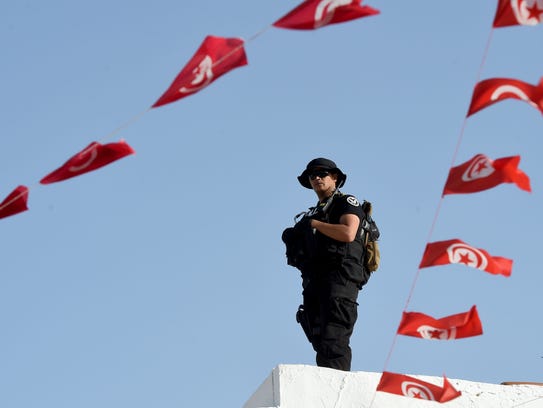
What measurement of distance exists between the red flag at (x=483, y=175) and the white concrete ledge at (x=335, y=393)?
54.4 inches

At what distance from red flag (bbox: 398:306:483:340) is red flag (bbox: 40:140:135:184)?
190 centimetres

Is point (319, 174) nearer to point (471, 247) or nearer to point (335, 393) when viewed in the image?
point (335, 393)

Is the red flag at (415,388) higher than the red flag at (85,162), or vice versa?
the red flag at (85,162)

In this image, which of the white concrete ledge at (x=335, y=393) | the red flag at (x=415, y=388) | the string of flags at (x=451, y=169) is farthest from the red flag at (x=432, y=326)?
the white concrete ledge at (x=335, y=393)

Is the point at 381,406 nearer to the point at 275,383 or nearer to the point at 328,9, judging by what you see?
the point at 275,383

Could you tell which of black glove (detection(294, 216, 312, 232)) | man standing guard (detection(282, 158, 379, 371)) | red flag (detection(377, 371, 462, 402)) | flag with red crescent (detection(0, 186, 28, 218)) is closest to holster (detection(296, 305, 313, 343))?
man standing guard (detection(282, 158, 379, 371))

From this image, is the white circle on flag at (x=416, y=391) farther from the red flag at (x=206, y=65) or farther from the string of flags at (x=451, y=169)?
the red flag at (x=206, y=65)

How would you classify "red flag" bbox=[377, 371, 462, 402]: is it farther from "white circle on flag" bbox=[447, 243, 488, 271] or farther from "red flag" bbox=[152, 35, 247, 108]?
"red flag" bbox=[152, 35, 247, 108]

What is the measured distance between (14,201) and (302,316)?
2596mm

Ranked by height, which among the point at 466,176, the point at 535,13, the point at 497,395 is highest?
the point at 535,13

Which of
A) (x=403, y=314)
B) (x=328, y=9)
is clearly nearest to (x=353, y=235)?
(x=403, y=314)

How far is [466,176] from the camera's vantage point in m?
7.82

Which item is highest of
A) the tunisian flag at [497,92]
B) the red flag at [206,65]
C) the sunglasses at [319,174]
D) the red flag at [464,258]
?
the red flag at [206,65]

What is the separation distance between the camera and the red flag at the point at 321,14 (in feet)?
23.9
